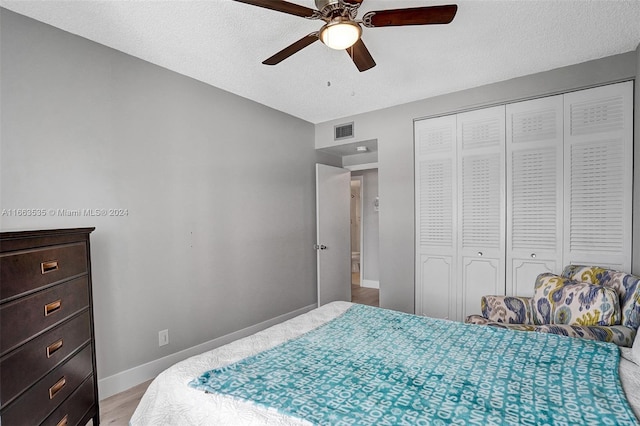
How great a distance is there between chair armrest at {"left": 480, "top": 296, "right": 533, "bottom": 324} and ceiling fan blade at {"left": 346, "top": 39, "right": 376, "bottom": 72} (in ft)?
6.51

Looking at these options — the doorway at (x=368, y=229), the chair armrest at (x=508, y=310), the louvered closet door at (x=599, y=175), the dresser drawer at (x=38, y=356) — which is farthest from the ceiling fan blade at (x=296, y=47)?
the doorway at (x=368, y=229)

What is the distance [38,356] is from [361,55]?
2.23 metres

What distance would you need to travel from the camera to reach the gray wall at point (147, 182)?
2010 mm

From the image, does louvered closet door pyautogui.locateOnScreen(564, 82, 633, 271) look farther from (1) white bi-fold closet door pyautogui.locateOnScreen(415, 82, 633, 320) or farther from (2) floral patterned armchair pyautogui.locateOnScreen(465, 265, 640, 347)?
(2) floral patterned armchair pyautogui.locateOnScreen(465, 265, 640, 347)

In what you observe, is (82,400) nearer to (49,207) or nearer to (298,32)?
(49,207)

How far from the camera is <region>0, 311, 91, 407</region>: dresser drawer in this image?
1.20 meters

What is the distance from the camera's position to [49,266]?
151cm

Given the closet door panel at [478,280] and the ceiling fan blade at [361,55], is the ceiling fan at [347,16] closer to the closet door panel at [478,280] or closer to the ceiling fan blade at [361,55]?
the ceiling fan blade at [361,55]

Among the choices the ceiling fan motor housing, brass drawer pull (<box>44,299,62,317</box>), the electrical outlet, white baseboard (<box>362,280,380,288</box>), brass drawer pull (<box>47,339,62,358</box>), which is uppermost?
the ceiling fan motor housing

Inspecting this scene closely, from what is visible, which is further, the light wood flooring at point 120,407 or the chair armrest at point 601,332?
the light wood flooring at point 120,407

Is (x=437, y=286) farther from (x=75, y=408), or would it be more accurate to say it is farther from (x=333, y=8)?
(x=75, y=408)

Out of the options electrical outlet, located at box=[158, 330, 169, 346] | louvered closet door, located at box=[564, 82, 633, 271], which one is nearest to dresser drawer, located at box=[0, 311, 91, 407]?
electrical outlet, located at box=[158, 330, 169, 346]

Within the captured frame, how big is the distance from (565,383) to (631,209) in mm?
2095

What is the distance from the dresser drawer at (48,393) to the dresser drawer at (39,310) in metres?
0.23
